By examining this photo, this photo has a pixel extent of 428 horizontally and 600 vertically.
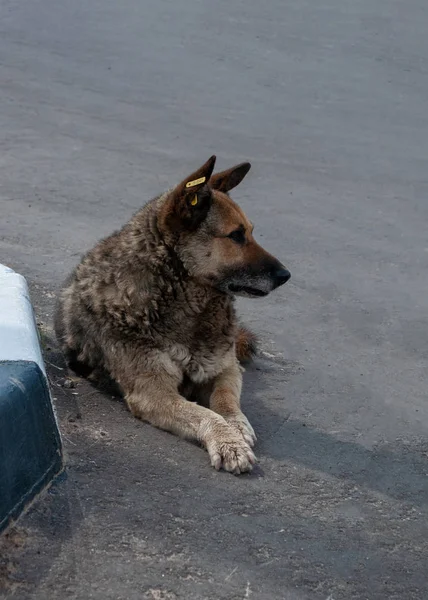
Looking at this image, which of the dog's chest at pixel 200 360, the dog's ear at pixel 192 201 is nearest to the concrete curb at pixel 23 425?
the dog's chest at pixel 200 360

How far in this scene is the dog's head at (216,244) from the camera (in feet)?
18.9

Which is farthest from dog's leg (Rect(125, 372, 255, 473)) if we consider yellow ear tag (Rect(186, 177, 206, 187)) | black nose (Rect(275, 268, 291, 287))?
yellow ear tag (Rect(186, 177, 206, 187))

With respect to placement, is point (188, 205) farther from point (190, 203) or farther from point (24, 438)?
point (24, 438)

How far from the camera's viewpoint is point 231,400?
587 centimetres

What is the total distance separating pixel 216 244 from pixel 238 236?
0.54ft

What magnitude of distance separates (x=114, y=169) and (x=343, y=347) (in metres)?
4.11

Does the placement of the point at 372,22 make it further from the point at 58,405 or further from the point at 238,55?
the point at 58,405

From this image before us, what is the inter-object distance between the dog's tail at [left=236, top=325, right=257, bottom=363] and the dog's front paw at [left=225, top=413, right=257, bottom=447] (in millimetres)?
987

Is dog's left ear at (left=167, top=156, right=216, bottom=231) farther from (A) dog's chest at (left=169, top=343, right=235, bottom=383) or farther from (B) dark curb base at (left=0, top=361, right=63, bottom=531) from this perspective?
(B) dark curb base at (left=0, top=361, right=63, bottom=531)

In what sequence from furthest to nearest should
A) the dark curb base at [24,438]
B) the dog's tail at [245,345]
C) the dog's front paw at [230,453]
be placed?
the dog's tail at [245,345] < the dog's front paw at [230,453] < the dark curb base at [24,438]

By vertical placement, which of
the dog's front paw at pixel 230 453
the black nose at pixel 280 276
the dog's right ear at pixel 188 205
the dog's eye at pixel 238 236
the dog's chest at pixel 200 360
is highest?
the dog's right ear at pixel 188 205

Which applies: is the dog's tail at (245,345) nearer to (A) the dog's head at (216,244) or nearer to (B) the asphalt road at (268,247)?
(B) the asphalt road at (268,247)

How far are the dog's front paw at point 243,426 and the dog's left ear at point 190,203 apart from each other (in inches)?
46.5

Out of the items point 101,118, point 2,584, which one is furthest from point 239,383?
point 101,118
